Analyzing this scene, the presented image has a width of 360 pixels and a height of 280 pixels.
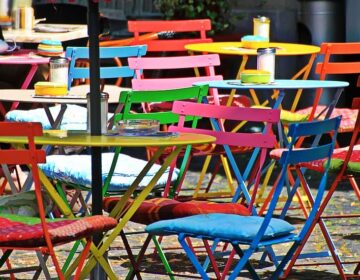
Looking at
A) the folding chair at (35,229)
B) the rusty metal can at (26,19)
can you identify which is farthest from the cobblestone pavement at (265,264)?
the rusty metal can at (26,19)

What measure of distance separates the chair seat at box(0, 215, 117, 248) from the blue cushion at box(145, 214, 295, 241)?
0.25m

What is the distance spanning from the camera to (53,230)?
16.1ft

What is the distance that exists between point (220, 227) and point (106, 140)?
0.57m

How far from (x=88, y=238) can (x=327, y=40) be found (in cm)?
744

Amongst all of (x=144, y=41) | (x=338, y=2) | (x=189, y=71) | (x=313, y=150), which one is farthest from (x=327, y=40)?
(x=313, y=150)

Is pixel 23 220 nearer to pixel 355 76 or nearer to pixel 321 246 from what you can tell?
pixel 321 246

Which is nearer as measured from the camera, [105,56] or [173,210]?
[173,210]

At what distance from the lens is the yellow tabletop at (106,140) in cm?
495

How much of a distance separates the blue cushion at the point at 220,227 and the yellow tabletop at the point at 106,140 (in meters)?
0.33

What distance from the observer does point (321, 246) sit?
747 centimetres

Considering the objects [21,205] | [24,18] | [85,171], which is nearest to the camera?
[21,205]

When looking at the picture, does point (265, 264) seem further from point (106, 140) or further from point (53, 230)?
point (53, 230)

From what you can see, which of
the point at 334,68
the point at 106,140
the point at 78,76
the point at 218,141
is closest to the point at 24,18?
the point at 78,76

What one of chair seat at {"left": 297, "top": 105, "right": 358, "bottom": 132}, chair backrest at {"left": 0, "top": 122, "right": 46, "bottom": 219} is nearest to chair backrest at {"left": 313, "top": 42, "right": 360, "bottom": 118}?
chair seat at {"left": 297, "top": 105, "right": 358, "bottom": 132}
